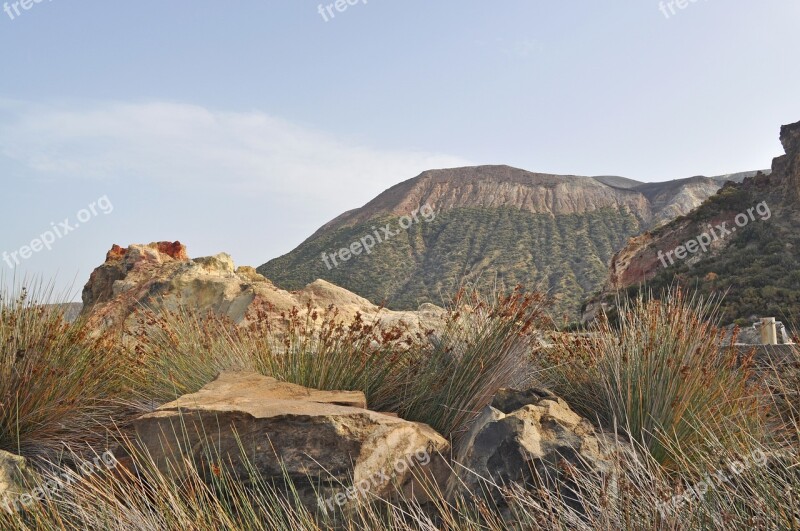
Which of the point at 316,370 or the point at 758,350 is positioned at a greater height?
the point at 316,370

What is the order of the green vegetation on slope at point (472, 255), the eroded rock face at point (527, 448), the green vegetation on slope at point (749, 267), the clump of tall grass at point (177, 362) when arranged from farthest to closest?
the green vegetation on slope at point (472, 255) < the green vegetation on slope at point (749, 267) < the clump of tall grass at point (177, 362) < the eroded rock face at point (527, 448)

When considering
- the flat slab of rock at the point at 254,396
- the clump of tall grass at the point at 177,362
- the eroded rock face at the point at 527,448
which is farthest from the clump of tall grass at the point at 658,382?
the clump of tall grass at the point at 177,362

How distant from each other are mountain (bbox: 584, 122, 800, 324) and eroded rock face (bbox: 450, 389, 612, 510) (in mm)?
14050

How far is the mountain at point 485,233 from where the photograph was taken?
40.8m

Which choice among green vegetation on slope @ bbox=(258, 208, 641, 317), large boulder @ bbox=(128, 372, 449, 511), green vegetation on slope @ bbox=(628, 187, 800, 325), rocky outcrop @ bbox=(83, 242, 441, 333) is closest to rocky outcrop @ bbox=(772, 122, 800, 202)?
green vegetation on slope @ bbox=(628, 187, 800, 325)

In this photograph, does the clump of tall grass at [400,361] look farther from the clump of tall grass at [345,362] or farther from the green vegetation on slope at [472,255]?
the green vegetation on slope at [472,255]

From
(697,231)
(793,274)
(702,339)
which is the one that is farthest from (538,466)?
(697,231)

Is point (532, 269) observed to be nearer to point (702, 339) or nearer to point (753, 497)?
point (702, 339)

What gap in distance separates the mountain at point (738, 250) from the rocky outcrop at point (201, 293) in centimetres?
979

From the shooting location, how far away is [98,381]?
199 inches

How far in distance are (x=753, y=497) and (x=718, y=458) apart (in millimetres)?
349

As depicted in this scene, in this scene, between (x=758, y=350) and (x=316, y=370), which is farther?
(x=758, y=350)

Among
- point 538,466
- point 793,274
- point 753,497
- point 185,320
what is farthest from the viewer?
point 793,274

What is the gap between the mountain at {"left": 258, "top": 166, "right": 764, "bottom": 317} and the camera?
40781 millimetres
